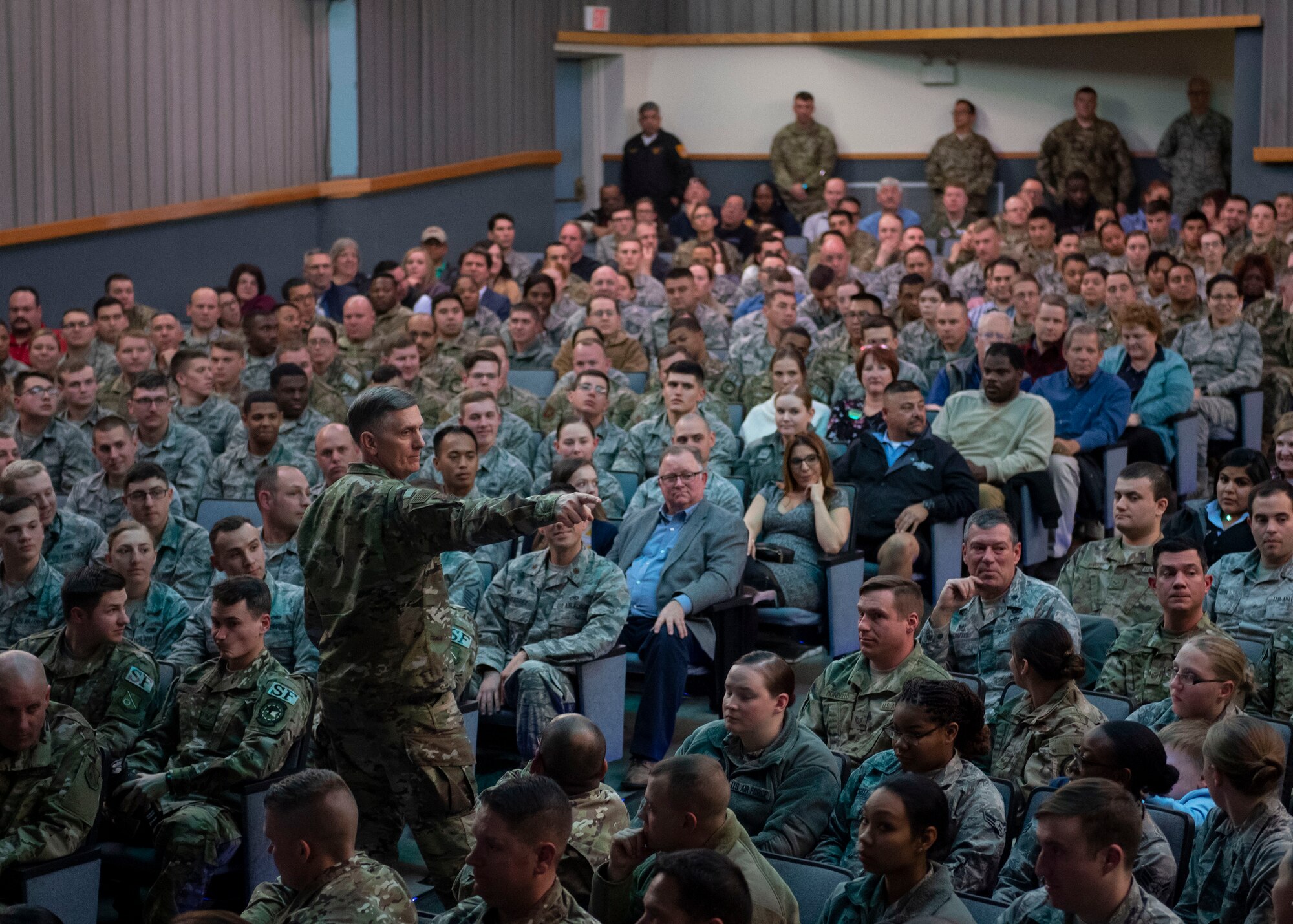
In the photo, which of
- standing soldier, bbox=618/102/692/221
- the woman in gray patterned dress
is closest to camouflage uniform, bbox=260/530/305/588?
the woman in gray patterned dress

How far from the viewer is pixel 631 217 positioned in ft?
33.9

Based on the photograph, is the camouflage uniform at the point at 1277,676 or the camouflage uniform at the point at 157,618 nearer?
the camouflage uniform at the point at 1277,676

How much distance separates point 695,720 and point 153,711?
174cm

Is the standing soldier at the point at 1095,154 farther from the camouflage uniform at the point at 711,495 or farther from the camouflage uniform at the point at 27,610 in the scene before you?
the camouflage uniform at the point at 27,610

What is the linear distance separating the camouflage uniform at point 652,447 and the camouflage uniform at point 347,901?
3.29 m

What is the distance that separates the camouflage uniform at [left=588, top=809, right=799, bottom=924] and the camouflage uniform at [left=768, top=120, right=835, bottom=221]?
10110mm

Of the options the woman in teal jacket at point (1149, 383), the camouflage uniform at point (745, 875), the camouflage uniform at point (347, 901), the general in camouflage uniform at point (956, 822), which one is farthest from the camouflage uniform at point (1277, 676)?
the woman in teal jacket at point (1149, 383)

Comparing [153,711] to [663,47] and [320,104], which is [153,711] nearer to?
[320,104]

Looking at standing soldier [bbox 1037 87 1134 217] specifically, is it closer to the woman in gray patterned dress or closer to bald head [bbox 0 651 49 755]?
the woman in gray patterned dress

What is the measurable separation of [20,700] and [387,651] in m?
0.92

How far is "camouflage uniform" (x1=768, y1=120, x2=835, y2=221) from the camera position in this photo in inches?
487

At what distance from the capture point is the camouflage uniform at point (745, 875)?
2520 millimetres

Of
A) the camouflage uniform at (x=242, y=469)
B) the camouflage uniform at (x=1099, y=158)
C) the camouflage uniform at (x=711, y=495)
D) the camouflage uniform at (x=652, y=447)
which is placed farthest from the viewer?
the camouflage uniform at (x=1099, y=158)

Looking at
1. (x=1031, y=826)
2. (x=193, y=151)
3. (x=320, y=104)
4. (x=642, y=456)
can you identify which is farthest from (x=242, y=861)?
(x=320, y=104)
